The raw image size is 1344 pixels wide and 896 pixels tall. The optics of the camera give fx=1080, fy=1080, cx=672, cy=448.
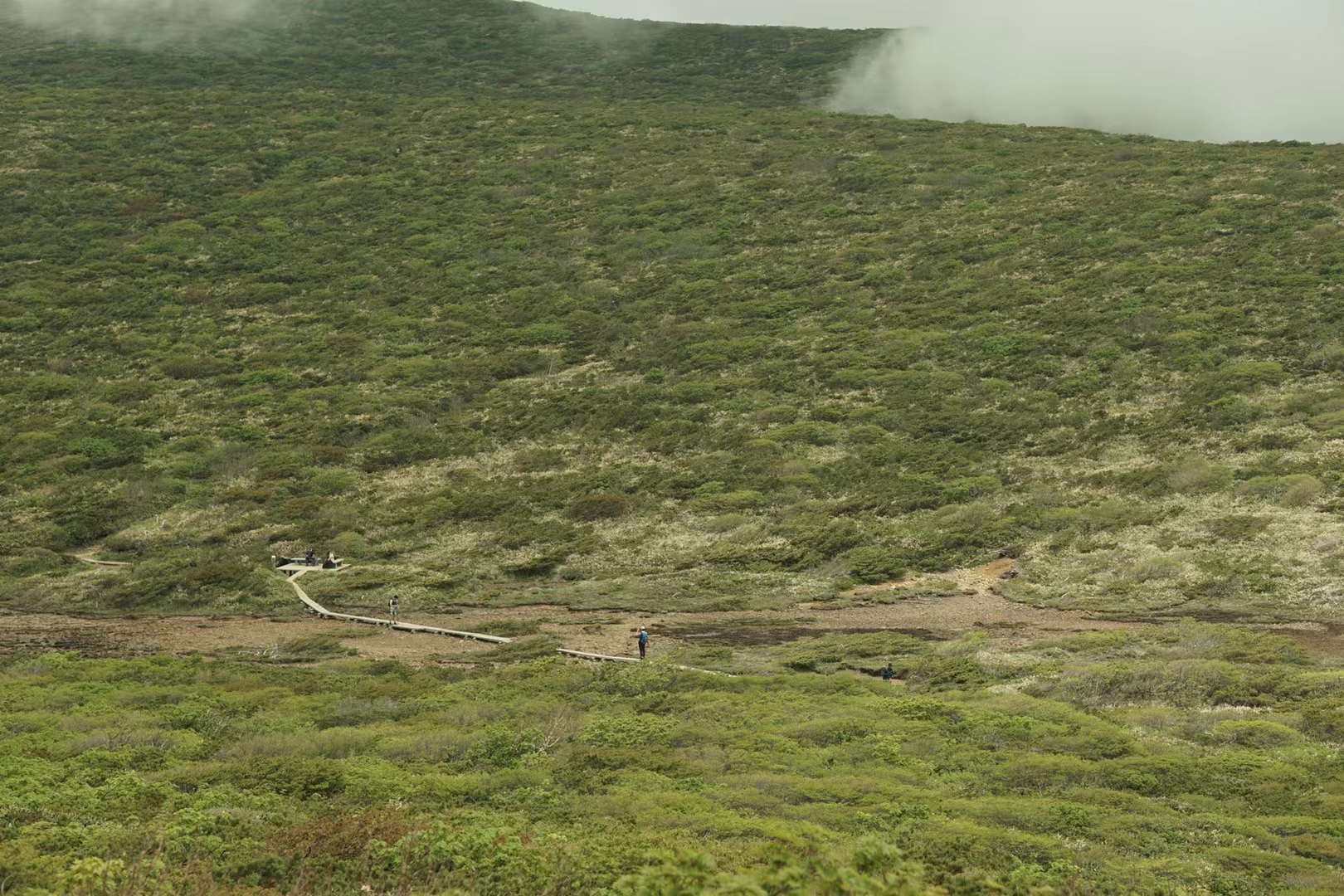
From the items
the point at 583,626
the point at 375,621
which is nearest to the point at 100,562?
the point at 375,621

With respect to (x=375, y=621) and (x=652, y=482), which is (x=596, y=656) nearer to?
(x=375, y=621)

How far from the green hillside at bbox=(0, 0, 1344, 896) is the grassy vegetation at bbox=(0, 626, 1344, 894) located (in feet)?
0.37

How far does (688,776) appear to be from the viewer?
59.0 feet

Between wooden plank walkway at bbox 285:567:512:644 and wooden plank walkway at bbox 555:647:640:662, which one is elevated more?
wooden plank walkway at bbox 555:647:640:662

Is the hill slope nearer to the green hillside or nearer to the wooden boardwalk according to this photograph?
the green hillside

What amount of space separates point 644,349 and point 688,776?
45.5 meters

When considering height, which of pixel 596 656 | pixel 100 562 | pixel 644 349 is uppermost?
pixel 644 349

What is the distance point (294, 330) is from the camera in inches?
2584

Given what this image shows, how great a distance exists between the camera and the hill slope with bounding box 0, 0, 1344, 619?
39312 mm

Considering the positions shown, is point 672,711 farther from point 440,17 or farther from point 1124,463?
point 440,17

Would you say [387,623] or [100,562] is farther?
[100,562]

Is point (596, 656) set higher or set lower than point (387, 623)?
higher

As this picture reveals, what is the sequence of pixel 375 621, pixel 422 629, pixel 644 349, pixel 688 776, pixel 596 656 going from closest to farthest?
1. pixel 688 776
2. pixel 596 656
3. pixel 422 629
4. pixel 375 621
5. pixel 644 349

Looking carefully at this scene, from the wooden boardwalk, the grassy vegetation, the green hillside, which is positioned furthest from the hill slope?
the grassy vegetation
